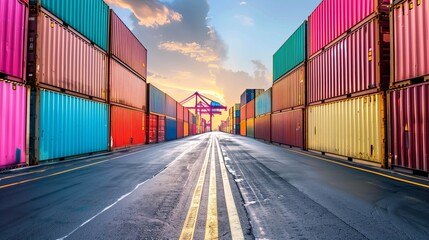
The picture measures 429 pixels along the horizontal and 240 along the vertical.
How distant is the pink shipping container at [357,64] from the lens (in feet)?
32.6

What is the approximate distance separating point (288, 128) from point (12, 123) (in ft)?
59.7

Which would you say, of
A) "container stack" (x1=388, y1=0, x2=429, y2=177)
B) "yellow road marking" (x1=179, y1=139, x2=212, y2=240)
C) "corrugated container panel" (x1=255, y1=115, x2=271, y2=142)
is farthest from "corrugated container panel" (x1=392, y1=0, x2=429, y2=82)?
"corrugated container panel" (x1=255, y1=115, x2=271, y2=142)

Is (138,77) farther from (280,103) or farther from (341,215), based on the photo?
(341,215)

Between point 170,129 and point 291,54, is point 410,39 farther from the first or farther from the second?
point 170,129

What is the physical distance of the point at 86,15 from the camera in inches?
552

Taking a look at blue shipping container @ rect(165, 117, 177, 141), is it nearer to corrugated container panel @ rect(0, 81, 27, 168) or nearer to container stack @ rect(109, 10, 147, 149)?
container stack @ rect(109, 10, 147, 149)

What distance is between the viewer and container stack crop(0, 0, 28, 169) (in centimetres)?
873

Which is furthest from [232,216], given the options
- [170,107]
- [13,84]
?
[170,107]

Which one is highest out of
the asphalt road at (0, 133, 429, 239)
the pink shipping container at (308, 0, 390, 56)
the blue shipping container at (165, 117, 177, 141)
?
the pink shipping container at (308, 0, 390, 56)

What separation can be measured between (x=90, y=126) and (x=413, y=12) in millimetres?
15755

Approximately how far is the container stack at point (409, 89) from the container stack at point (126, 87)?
52.3 ft


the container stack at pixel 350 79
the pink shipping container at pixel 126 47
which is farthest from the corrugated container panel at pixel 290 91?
the pink shipping container at pixel 126 47

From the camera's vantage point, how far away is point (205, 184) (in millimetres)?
6285

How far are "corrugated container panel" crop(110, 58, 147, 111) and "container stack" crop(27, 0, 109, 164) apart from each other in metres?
1.09
